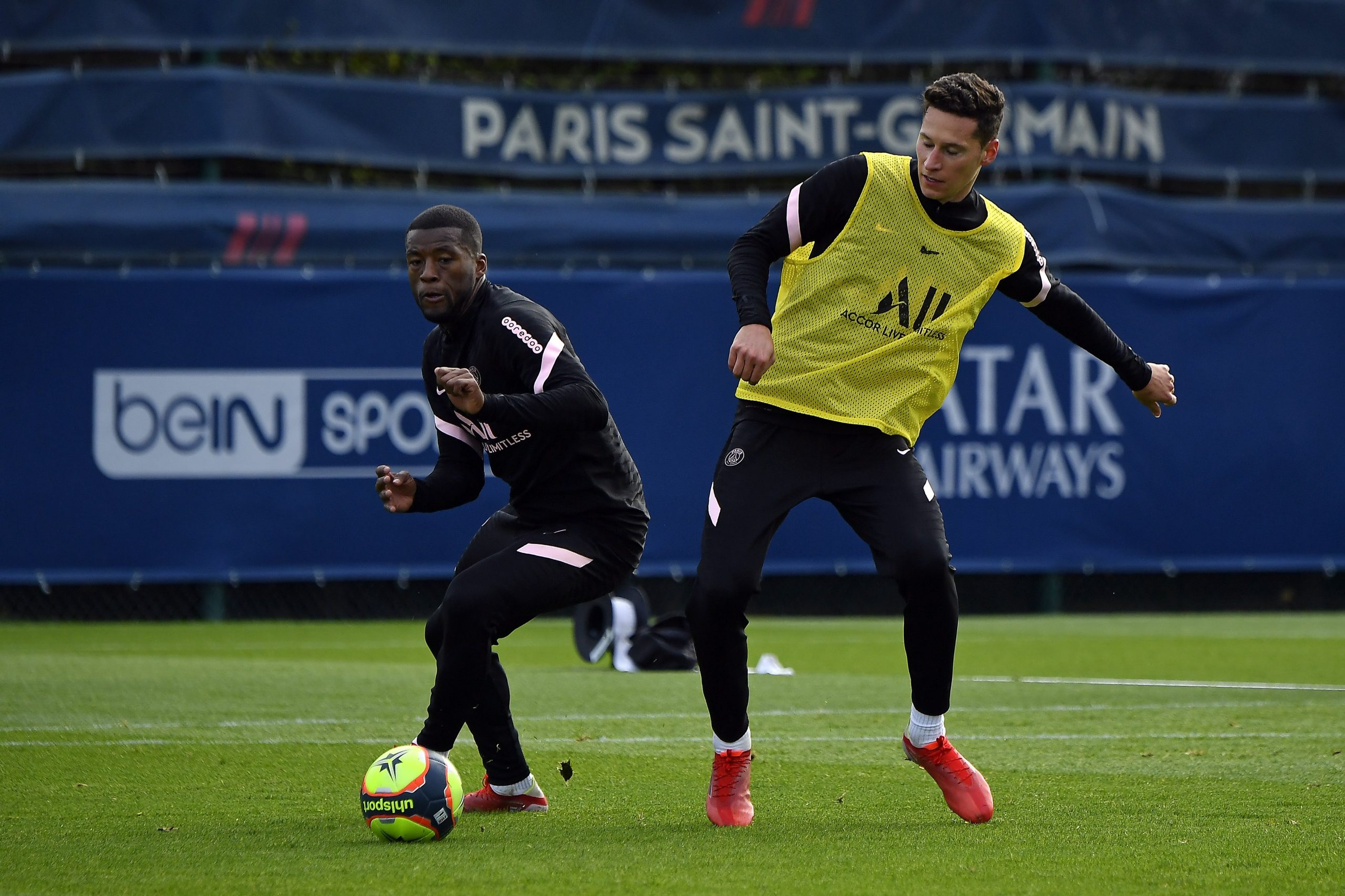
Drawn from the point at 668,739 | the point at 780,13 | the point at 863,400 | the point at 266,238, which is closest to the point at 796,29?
the point at 780,13

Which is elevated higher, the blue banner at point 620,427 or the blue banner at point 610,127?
the blue banner at point 610,127

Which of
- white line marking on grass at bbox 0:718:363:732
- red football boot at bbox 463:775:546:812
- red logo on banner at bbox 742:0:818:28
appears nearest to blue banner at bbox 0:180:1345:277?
red logo on banner at bbox 742:0:818:28

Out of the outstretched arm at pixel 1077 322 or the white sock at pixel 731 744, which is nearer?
the white sock at pixel 731 744

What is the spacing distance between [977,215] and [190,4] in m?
11.1

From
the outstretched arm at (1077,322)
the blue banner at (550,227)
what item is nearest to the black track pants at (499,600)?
the outstretched arm at (1077,322)

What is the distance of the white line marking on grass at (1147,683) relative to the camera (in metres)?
9.30

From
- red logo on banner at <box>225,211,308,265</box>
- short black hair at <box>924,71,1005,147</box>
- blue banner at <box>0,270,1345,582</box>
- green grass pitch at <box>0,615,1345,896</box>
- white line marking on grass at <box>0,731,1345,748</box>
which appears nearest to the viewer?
green grass pitch at <box>0,615,1345,896</box>

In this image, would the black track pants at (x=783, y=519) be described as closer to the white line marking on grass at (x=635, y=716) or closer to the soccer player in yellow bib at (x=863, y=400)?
the soccer player in yellow bib at (x=863, y=400)

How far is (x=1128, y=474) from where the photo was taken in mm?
14664

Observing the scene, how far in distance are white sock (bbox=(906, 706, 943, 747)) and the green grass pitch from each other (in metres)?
0.23

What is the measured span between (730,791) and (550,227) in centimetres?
1028

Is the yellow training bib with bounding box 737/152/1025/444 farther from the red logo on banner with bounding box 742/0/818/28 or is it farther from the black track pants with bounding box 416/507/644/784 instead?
the red logo on banner with bounding box 742/0/818/28

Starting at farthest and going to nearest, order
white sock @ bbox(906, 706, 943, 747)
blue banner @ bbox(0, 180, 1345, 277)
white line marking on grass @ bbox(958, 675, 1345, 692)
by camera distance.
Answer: blue banner @ bbox(0, 180, 1345, 277)
white line marking on grass @ bbox(958, 675, 1345, 692)
white sock @ bbox(906, 706, 943, 747)

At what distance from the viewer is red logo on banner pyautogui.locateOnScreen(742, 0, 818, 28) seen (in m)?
15.8
